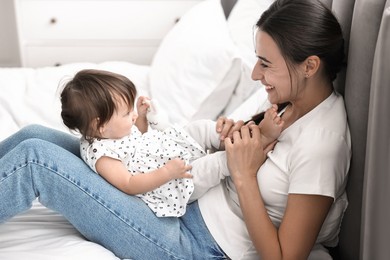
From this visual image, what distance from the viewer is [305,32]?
1154 mm

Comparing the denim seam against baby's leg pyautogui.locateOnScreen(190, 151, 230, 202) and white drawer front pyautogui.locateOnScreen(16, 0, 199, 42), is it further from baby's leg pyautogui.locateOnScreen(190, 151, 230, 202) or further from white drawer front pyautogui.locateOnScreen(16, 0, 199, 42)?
white drawer front pyautogui.locateOnScreen(16, 0, 199, 42)

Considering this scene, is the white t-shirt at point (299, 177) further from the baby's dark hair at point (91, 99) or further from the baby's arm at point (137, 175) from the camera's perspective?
the baby's dark hair at point (91, 99)

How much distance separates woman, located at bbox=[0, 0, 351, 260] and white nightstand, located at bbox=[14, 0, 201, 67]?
5.62 ft

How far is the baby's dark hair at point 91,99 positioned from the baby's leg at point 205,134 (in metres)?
0.22

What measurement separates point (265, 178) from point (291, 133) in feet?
0.38

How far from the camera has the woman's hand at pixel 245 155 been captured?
1.22 m

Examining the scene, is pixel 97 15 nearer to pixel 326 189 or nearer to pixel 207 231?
pixel 207 231

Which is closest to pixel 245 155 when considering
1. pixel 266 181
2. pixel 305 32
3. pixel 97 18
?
pixel 266 181

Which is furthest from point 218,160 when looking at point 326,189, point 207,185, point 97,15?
point 97,15

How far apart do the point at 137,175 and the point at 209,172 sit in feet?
0.55

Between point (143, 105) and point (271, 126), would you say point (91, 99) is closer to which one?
point (143, 105)

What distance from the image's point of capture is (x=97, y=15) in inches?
113

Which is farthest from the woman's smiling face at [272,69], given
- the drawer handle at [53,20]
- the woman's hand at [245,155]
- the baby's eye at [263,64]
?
the drawer handle at [53,20]

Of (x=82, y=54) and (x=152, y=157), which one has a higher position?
(x=152, y=157)
